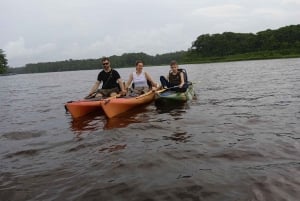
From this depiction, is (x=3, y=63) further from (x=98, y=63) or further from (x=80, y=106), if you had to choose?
(x=80, y=106)

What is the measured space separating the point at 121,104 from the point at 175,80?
3.60 metres

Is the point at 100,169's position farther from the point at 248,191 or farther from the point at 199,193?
the point at 248,191

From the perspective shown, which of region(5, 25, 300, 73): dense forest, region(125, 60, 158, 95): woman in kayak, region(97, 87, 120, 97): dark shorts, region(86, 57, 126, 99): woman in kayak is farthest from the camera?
region(5, 25, 300, 73): dense forest

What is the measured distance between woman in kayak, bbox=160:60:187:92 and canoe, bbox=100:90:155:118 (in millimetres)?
1189

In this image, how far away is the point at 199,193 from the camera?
4.73m

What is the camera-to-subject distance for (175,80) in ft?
46.0

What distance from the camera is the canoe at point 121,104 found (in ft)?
35.0

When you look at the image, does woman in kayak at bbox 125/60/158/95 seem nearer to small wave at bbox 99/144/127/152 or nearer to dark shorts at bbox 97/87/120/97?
dark shorts at bbox 97/87/120/97

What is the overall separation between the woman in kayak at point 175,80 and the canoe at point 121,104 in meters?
1.19

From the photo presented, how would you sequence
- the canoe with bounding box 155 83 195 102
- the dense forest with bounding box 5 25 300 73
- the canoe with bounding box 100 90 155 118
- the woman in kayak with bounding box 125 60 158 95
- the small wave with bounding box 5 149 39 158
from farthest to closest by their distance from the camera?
the dense forest with bounding box 5 25 300 73 < the woman in kayak with bounding box 125 60 158 95 < the canoe with bounding box 155 83 195 102 < the canoe with bounding box 100 90 155 118 < the small wave with bounding box 5 149 39 158

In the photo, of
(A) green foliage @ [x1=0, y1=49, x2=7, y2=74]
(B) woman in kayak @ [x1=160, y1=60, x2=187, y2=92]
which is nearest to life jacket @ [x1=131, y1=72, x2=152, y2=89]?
(B) woman in kayak @ [x1=160, y1=60, x2=187, y2=92]

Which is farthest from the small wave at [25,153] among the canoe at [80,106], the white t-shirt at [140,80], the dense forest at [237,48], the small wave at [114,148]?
the dense forest at [237,48]

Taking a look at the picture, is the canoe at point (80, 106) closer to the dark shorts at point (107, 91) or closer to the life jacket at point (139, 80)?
the dark shorts at point (107, 91)

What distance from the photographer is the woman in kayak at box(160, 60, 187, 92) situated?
13594mm
